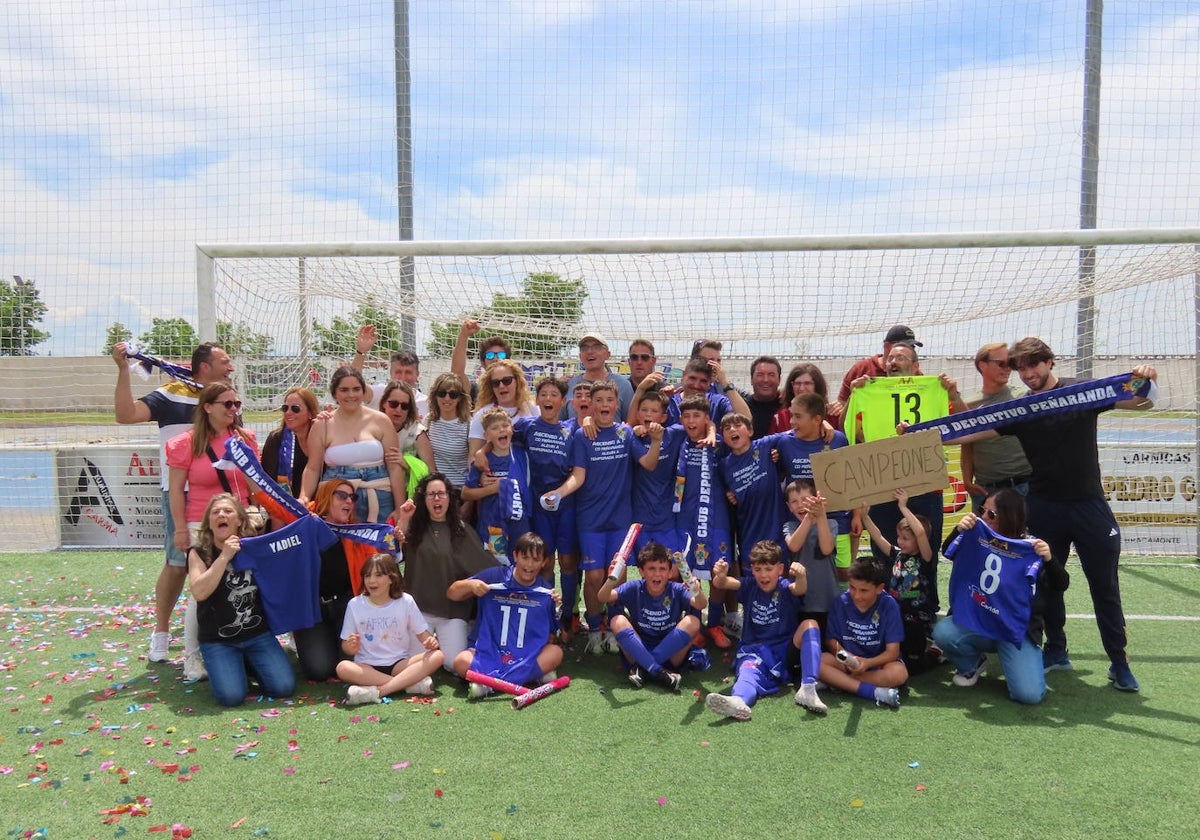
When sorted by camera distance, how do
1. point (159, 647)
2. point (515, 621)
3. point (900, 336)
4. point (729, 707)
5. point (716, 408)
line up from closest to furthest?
point (729, 707) < point (515, 621) < point (159, 647) < point (716, 408) < point (900, 336)

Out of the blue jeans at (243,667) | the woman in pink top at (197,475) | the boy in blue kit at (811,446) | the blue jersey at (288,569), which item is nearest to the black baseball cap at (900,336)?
the boy in blue kit at (811,446)

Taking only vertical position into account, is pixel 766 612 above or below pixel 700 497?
below

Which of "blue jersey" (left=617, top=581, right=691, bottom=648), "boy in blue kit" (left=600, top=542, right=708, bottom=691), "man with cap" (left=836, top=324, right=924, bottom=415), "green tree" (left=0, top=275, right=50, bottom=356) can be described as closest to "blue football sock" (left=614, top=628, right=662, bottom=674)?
"boy in blue kit" (left=600, top=542, right=708, bottom=691)

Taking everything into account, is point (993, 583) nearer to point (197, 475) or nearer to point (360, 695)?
point (360, 695)

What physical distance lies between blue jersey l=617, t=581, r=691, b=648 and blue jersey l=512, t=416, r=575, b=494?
823mm

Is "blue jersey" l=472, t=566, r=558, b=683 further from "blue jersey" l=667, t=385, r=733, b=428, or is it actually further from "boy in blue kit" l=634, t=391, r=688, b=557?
"blue jersey" l=667, t=385, r=733, b=428

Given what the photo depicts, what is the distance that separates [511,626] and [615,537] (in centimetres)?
85

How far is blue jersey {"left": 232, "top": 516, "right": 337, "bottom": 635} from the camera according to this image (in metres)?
4.64

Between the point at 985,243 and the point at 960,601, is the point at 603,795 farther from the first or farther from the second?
the point at 985,243

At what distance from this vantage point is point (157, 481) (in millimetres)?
8695

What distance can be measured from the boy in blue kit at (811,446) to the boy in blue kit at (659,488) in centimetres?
66

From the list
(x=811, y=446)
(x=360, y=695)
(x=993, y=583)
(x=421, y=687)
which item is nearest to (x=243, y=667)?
(x=360, y=695)

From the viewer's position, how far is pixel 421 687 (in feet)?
14.7

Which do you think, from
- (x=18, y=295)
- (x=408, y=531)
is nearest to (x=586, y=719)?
(x=408, y=531)
